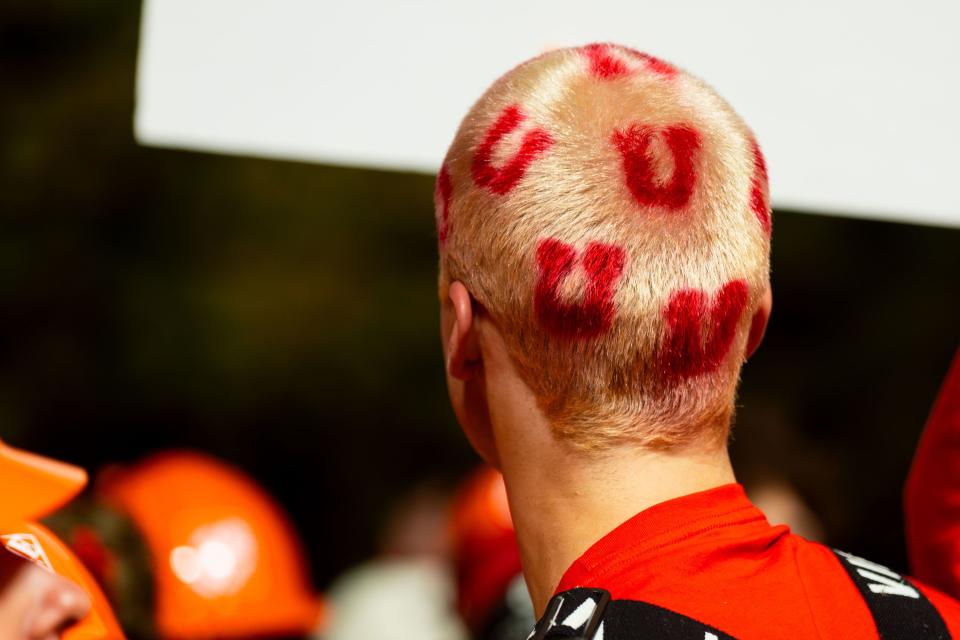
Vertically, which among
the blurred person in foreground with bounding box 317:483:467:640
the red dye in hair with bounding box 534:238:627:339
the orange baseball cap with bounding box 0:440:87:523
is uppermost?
the red dye in hair with bounding box 534:238:627:339

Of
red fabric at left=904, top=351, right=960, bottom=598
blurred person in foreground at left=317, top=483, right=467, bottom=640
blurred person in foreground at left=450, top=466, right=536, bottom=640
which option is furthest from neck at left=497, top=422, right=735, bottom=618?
blurred person in foreground at left=317, top=483, right=467, bottom=640

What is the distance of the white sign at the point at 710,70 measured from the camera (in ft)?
6.88

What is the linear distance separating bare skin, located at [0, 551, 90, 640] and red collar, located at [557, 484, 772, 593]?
63 centimetres

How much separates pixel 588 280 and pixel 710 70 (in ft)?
1.93

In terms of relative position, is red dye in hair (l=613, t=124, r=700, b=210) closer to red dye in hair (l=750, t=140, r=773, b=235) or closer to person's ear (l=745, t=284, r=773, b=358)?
red dye in hair (l=750, t=140, r=773, b=235)

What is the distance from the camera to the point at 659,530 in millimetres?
1649

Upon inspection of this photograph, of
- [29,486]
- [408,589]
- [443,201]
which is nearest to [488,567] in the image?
[408,589]

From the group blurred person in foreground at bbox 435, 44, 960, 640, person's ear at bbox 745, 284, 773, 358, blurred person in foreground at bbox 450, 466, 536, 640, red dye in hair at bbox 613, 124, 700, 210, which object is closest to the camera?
blurred person in foreground at bbox 435, 44, 960, 640

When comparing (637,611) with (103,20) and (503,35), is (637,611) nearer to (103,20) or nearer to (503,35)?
(503,35)

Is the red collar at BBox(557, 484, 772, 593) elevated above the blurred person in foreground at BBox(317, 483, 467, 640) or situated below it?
above

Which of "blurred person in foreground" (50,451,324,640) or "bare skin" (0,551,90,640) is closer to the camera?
"bare skin" (0,551,90,640)

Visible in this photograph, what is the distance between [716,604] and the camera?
1534 mm

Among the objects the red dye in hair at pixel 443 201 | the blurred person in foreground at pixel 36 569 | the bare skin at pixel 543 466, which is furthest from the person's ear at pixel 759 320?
the blurred person in foreground at pixel 36 569

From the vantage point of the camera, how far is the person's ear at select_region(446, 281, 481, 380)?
183 cm
